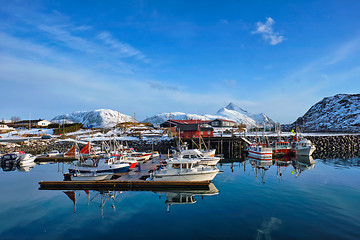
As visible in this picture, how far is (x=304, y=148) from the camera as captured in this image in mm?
53000

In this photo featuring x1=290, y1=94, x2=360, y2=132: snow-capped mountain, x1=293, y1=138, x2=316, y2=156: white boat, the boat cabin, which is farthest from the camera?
x1=290, y1=94, x2=360, y2=132: snow-capped mountain

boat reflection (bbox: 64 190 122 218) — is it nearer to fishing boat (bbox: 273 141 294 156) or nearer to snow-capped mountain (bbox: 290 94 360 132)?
fishing boat (bbox: 273 141 294 156)

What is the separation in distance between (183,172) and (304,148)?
132 ft

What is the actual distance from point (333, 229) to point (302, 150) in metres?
42.4

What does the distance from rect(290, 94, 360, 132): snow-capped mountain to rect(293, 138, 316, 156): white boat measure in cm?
10375

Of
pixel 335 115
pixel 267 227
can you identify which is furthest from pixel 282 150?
pixel 335 115

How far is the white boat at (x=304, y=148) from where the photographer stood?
2073 inches

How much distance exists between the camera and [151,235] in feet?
49.2

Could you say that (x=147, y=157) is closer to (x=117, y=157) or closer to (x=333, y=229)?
(x=117, y=157)

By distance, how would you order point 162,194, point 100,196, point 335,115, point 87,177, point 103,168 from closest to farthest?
point 100,196
point 162,194
point 87,177
point 103,168
point 335,115

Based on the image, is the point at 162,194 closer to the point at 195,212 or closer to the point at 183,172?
the point at 183,172

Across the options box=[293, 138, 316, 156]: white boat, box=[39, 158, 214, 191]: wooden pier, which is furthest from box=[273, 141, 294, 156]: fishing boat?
box=[39, 158, 214, 191]: wooden pier

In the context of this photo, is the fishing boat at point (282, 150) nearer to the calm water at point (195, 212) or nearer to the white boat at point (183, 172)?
the calm water at point (195, 212)

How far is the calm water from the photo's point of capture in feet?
50.3
